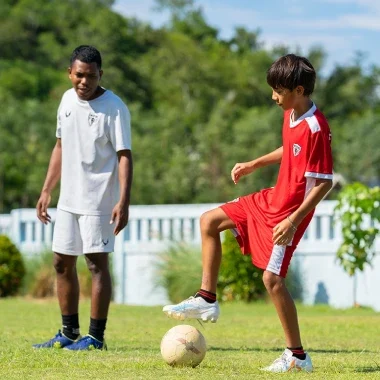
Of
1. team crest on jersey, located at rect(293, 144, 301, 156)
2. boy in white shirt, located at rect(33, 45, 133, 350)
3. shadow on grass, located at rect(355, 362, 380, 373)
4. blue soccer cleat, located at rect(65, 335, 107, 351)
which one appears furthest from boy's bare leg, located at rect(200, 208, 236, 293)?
blue soccer cleat, located at rect(65, 335, 107, 351)

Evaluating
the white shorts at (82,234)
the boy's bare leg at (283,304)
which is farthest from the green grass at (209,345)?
the white shorts at (82,234)

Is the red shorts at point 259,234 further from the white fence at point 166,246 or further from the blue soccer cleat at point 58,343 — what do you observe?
the white fence at point 166,246

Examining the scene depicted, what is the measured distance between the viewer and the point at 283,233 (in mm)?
6508

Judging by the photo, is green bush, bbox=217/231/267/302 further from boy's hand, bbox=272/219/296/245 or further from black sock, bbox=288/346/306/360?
boy's hand, bbox=272/219/296/245

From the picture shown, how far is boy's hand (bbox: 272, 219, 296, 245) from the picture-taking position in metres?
6.50

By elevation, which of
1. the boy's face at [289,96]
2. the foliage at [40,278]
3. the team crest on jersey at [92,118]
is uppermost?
the boy's face at [289,96]

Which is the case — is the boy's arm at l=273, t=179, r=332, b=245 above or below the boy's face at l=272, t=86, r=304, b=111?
below

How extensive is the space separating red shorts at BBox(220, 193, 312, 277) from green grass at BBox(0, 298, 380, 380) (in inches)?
26.2

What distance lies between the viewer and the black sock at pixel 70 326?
834 centimetres

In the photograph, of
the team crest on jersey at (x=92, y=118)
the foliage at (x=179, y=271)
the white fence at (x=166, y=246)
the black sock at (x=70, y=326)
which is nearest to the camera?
the team crest on jersey at (x=92, y=118)

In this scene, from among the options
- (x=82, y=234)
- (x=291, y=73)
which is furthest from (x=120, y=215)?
(x=291, y=73)

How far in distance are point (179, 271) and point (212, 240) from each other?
8785 millimetres

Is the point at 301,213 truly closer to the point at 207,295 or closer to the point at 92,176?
the point at 207,295

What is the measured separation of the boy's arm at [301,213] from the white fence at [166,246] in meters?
8.44
